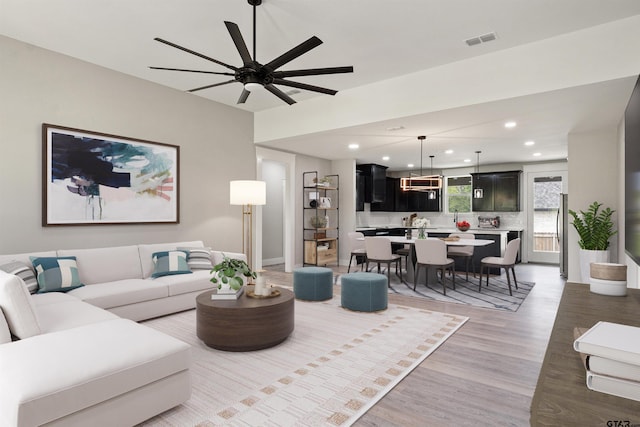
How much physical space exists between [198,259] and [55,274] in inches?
61.5

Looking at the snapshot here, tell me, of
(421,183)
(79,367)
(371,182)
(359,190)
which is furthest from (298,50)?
(371,182)

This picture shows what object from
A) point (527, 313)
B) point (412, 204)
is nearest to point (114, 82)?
point (527, 313)

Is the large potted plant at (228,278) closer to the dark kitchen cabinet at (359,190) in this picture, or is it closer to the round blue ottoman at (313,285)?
the round blue ottoman at (313,285)

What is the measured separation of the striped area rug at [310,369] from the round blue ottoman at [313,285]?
665 mm

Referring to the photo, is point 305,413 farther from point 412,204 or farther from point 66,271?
point 412,204

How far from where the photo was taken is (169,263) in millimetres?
4410

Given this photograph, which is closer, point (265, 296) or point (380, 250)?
point (265, 296)

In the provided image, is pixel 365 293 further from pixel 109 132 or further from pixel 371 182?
pixel 371 182

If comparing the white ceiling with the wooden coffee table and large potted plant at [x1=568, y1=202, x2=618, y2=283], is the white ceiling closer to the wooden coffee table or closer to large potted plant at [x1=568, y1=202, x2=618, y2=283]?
large potted plant at [x1=568, y1=202, x2=618, y2=283]

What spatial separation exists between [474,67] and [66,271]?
4.87 meters

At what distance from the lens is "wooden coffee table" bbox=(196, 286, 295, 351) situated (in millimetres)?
3018

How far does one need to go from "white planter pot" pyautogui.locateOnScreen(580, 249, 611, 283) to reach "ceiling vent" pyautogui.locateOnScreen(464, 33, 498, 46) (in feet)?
10.9

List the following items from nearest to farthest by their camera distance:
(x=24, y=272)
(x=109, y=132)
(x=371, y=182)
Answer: (x=24, y=272) < (x=109, y=132) < (x=371, y=182)

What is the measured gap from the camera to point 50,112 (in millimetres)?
4059
